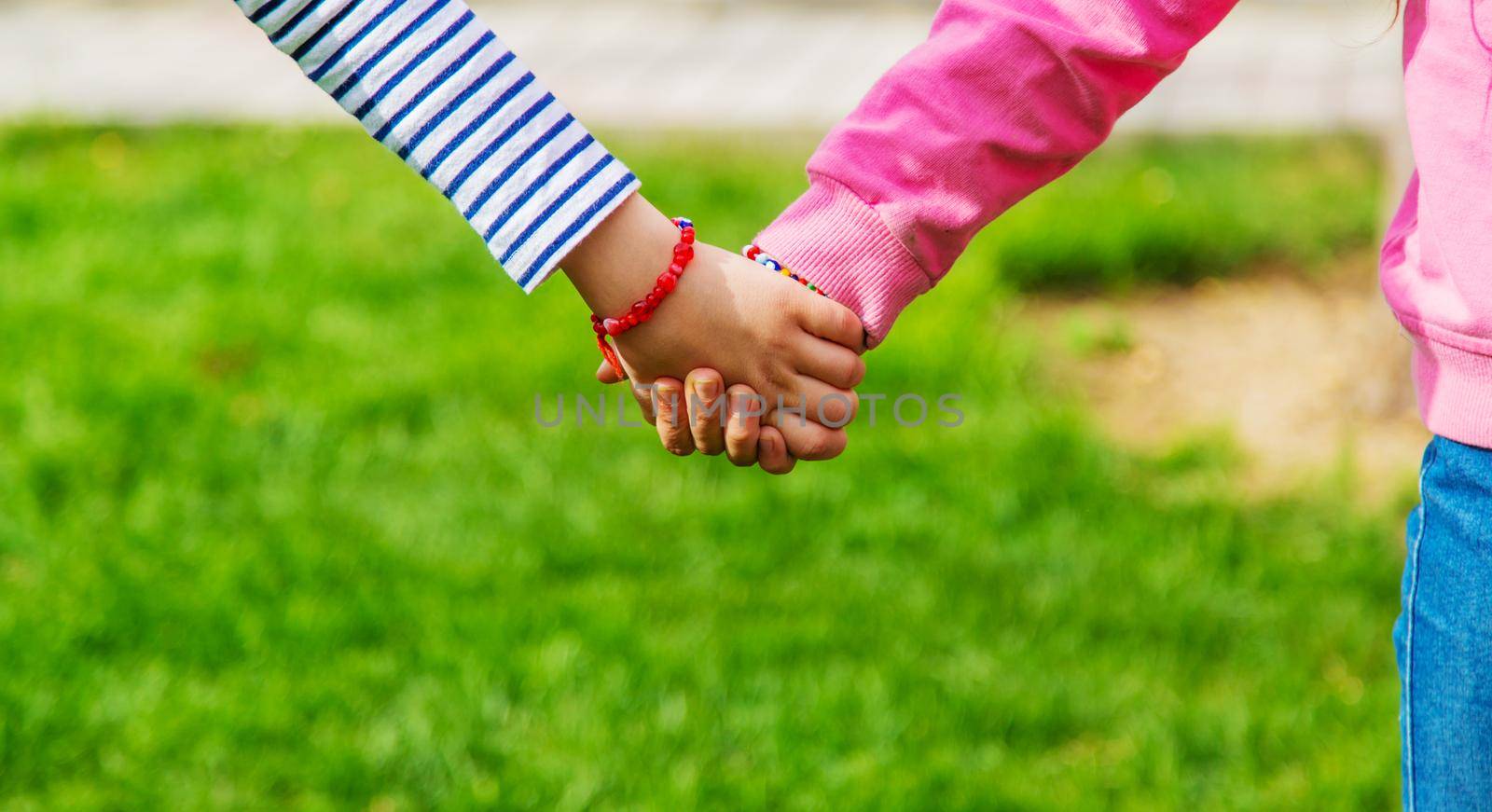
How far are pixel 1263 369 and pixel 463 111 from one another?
2.48 m

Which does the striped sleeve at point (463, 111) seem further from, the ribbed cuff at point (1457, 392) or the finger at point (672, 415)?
the ribbed cuff at point (1457, 392)

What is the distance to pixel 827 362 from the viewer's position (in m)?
1.59

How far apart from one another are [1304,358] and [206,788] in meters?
2.47

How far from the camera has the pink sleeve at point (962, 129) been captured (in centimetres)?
146

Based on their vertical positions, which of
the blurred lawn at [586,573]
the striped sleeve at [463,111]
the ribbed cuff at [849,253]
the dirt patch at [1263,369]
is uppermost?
the striped sleeve at [463,111]

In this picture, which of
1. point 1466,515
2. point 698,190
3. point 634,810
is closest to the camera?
point 1466,515

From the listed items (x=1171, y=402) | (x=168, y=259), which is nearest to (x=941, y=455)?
(x=1171, y=402)

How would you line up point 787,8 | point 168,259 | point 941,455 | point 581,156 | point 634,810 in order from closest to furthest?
point 581,156 < point 634,810 < point 941,455 < point 168,259 < point 787,8

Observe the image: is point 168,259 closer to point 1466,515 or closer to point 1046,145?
point 1046,145

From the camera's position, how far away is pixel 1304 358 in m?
3.51

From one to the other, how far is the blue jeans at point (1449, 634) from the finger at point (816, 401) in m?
0.56

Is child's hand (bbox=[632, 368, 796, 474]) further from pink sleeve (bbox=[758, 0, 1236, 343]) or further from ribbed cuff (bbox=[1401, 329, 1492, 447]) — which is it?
ribbed cuff (bbox=[1401, 329, 1492, 447])

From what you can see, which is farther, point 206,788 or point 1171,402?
point 1171,402

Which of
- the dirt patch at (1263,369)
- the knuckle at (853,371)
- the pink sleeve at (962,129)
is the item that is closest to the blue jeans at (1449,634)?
the pink sleeve at (962,129)
